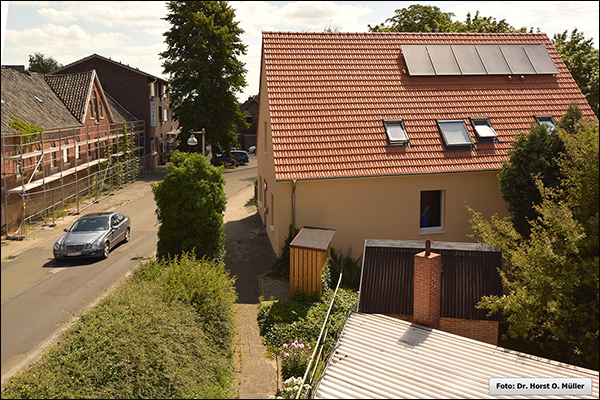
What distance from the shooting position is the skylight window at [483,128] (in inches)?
680

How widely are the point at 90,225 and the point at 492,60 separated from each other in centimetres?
1701

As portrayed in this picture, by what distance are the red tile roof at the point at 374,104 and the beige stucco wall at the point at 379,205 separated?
0.51m

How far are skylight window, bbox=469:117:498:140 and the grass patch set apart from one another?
1091 centimetres

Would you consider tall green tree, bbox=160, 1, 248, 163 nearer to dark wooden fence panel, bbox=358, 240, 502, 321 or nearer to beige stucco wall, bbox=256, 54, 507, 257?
beige stucco wall, bbox=256, 54, 507, 257

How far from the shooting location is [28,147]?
21.8 m

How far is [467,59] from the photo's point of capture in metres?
19.6

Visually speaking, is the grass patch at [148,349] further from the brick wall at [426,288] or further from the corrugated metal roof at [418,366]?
the brick wall at [426,288]

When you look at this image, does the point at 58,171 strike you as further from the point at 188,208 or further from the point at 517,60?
the point at 517,60

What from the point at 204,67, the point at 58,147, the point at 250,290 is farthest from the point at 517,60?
the point at 204,67

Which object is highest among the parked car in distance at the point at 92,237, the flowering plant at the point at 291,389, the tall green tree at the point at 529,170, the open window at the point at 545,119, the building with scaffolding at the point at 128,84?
the building with scaffolding at the point at 128,84

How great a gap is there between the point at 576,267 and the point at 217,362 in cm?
760

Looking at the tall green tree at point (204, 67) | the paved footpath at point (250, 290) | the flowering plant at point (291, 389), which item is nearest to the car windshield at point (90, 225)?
the paved footpath at point (250, 290)

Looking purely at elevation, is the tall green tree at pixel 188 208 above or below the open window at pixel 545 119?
below

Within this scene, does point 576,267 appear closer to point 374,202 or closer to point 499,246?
point 499,246
